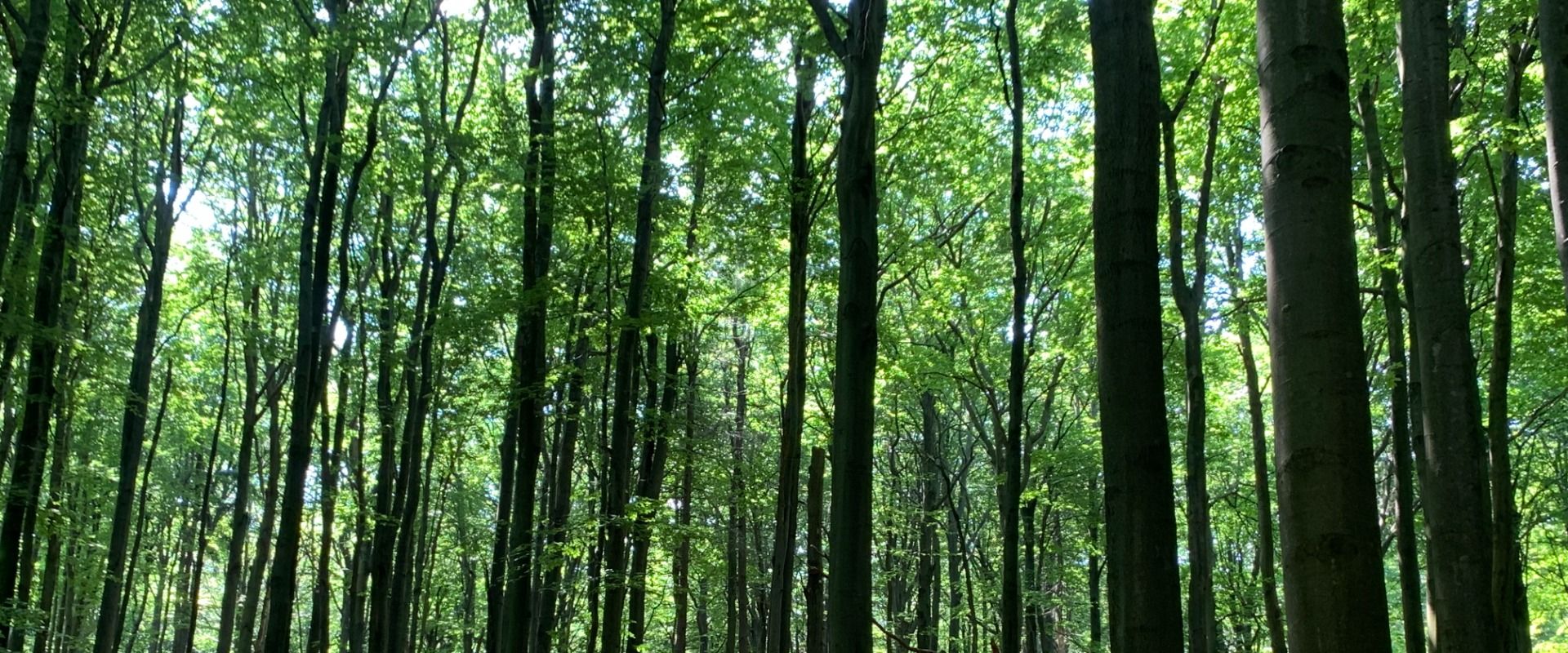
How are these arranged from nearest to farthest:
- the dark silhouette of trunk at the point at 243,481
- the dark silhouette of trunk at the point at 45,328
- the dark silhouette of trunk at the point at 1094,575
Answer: the dark silhouette of trunk at the point at 45,328
the dark silhouette of trunk at the point at 243,481
the dark silhouette of trunk at the point at 1094,575

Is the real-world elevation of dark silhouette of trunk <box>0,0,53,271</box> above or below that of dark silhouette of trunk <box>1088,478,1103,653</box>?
above

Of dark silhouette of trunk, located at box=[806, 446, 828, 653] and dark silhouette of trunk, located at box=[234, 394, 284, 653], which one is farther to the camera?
dark silhouette of trunk, located at box=[234, 394, 284, 653]

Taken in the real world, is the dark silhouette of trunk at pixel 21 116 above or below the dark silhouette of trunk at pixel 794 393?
above

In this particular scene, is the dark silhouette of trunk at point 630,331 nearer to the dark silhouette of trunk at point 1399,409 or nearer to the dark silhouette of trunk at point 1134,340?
the dark silhouette of trunk at point 1134,340

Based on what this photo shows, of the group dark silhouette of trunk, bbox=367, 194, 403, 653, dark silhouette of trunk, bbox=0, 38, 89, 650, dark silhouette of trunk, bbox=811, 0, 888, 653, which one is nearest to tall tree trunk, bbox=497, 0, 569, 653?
dark silhouette of trunk, bbox=367, 194, 403, 653

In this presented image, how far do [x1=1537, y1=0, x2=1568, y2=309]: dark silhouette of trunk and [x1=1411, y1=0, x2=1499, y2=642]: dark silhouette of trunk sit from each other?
0.86 meters

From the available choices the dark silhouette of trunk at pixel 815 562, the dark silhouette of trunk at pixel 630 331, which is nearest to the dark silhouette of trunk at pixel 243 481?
the dark silhouette of trunk at pixel 630 331

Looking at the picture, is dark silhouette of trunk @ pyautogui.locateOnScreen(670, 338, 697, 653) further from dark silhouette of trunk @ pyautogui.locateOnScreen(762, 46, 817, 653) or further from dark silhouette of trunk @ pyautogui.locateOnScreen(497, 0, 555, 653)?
dark silhouette of trunk @ pyautogui.locateOnScreen(762, 46, 817, 653)

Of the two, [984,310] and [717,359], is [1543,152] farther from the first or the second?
[717,359]

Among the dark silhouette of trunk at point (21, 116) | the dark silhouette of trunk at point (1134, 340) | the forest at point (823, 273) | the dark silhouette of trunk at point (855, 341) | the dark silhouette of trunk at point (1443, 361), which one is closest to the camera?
the dark silhouette of trunk at point (1134, 340)

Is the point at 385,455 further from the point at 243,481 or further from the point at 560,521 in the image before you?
the point at 560,521

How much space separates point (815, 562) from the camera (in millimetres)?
6242

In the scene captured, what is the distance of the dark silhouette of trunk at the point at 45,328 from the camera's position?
9.05 meters

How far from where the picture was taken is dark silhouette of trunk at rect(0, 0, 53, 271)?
25.6 ft
